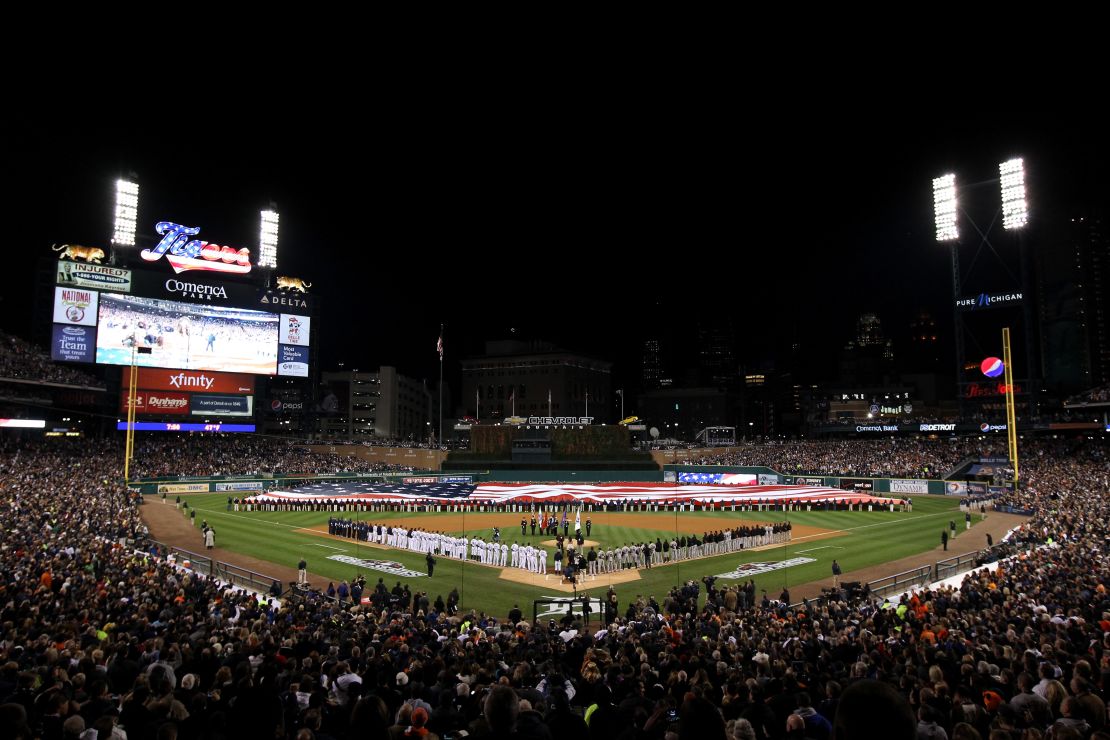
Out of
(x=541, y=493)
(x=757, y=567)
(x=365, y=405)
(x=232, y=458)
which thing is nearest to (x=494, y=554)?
(x=757, y=567)

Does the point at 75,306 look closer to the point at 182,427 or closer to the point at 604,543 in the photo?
the point at 182,427

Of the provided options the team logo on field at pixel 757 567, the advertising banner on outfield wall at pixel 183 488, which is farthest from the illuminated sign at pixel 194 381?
the team logo on field at pixel 757 567

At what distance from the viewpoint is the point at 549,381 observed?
504ft

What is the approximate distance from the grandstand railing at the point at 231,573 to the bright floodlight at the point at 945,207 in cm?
6299

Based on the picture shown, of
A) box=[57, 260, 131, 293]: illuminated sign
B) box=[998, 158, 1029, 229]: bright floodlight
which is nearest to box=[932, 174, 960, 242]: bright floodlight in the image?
box=[998, 158, 1029, 229]: bright floodlight

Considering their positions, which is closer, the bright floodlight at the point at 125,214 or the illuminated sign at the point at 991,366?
the illuminated sign at the point at 991,366

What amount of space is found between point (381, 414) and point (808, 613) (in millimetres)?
136899

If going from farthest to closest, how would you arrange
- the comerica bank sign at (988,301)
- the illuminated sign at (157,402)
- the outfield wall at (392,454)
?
the outfield wall at (392,454) → the illuminated sign at (157,402) → the comerica bank sign at (988,301)

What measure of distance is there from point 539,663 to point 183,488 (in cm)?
5889

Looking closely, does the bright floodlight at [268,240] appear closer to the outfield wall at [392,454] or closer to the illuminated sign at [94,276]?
the illuminated sign at [94,276]

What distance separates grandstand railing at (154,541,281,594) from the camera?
24.1 metres

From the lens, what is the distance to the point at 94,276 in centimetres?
6406

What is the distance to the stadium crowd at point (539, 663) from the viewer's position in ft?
16.3

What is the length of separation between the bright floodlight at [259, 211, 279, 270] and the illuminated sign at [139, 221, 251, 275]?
5403 millimetres
